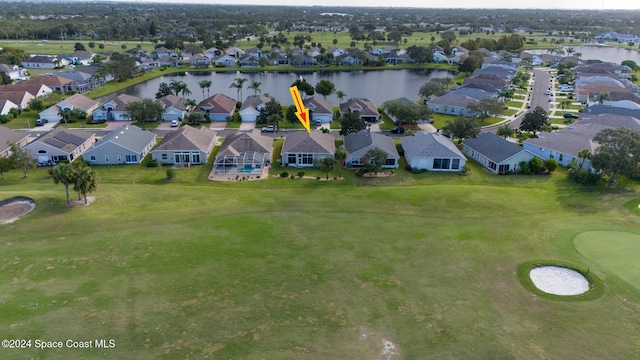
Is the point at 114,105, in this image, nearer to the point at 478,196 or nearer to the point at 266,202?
the point at 266,202

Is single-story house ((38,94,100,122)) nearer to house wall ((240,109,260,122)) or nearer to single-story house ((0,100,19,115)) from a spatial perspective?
single-story house ((0,100,19,115))

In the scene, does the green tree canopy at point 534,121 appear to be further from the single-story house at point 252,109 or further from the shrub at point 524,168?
the single-story house at point 252,109

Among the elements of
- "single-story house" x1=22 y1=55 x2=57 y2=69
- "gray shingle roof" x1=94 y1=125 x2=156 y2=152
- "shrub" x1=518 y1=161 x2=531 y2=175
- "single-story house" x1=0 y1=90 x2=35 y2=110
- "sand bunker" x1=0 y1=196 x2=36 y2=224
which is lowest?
"sand bunker" x1=0 y1=196 x2=36 y2=224

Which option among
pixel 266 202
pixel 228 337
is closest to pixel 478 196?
pixel 266 202

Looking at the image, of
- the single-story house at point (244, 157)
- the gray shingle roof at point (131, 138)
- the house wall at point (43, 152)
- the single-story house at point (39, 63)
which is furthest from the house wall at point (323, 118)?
the single-story house at point (39, 63)

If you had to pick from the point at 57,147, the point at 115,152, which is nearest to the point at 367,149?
the point at 115,152

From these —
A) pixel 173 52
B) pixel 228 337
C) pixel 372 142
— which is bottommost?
pixel 228 337

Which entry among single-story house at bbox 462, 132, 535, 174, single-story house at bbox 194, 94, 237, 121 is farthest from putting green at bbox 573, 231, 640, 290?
single-story house at bbox 194, 94, 237, 121
